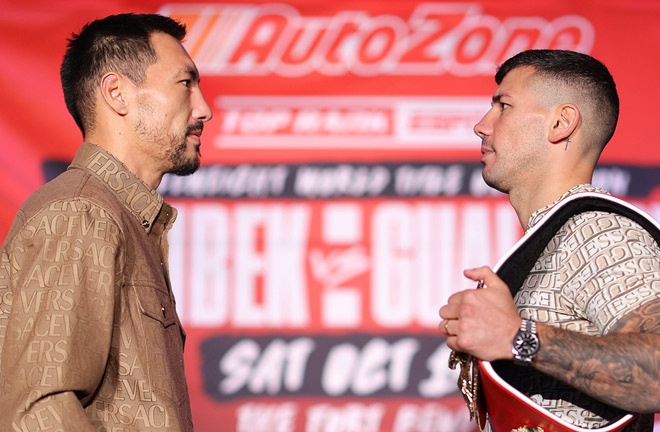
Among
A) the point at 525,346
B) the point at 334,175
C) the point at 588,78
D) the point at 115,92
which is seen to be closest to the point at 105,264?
the point at 115,92

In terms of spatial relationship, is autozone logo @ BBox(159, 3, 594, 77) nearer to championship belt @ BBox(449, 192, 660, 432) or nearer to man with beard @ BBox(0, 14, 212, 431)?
man with beard @ BBox(0, 14, 212, 431)

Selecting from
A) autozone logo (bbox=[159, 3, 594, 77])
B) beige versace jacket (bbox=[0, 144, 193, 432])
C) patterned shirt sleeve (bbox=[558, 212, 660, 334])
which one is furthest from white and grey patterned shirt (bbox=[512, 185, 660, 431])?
autozone logo (bbox=[159, 3, 594, 77])

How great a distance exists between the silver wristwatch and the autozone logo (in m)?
2.37

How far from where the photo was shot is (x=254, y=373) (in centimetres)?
377

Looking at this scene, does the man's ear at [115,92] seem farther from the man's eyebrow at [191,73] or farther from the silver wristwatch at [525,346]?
the silver wristwatch at [525,346]

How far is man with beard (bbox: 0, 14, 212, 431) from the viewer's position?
1.65 m

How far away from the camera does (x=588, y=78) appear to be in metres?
2.11

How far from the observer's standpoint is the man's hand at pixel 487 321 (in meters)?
1.60

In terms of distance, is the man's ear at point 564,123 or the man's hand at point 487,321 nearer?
the man's hand at point 487,321

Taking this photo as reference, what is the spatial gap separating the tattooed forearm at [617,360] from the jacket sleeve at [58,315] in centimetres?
80

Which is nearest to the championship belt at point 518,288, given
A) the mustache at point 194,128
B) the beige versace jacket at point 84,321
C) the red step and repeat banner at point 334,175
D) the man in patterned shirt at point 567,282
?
the man in patterned shirt at point 567,282

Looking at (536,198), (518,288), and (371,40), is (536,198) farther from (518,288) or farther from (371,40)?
(371,40)

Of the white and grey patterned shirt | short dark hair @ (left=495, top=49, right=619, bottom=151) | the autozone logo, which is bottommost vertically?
the white and grey patterned shirt

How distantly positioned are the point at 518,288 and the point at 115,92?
99 cm
